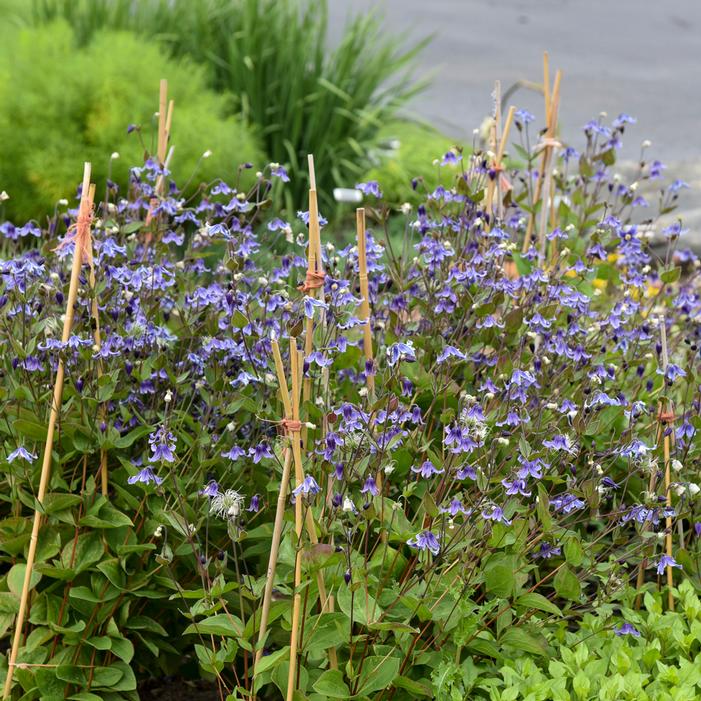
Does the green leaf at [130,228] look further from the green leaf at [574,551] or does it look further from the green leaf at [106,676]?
the green leaf at [574,551]

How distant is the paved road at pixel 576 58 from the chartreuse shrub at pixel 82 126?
3.25 meters

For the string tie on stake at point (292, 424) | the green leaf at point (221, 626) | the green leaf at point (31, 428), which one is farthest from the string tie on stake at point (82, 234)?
the green leaf at point (221, 626)

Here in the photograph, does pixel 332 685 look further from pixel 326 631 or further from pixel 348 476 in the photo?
pixel 348 476

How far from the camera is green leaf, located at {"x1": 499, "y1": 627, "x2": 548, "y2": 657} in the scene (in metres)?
2.45

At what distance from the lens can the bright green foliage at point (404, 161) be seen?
7.38 metres

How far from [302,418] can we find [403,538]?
38cm

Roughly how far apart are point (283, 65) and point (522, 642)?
5768 mm

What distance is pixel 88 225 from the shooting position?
8.52 feet

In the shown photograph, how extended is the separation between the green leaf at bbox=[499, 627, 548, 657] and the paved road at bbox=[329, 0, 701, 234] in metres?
6.11

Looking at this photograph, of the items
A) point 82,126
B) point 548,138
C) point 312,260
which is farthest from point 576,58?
point 312,260

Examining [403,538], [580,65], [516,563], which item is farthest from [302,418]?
[580,65]

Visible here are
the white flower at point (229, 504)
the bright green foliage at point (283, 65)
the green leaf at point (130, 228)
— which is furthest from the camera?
the bright green foliage at point (283, 65)

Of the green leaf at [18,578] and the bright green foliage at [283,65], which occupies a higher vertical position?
the bright green foliage at [283,65]

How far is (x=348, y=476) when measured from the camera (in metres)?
2.26
